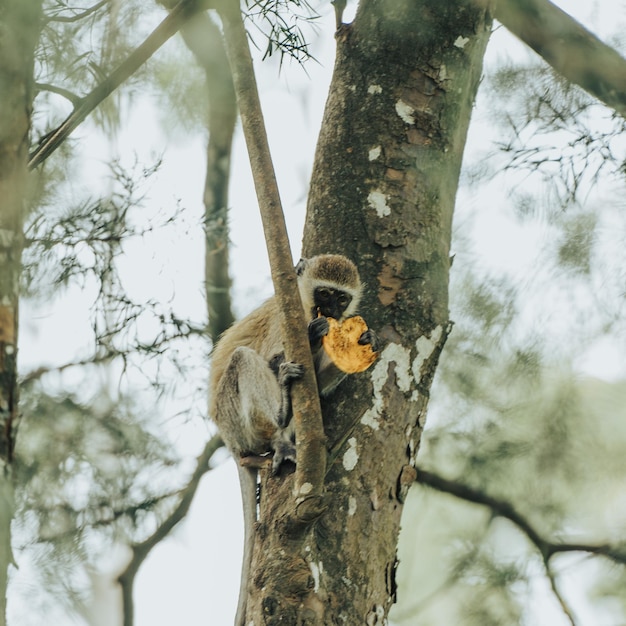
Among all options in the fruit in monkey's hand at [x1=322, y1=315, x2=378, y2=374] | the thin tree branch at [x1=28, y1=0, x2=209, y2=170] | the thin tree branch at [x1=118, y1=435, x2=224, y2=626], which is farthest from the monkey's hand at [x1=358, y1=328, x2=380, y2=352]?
the thin tree branch at [x1=118, y1=435, x2=224, y2=626]

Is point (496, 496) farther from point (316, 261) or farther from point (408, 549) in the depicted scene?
point (316, 261)

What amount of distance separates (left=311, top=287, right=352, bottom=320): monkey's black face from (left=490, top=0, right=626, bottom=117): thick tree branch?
56.7 inches

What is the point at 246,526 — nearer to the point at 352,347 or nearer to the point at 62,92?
the point at 352,347

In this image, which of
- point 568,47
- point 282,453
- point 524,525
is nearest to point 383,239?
point 282,453

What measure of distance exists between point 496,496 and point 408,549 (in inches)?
22.4

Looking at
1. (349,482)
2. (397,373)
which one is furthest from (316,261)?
(349,482)

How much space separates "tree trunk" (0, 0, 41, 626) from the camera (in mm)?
1869

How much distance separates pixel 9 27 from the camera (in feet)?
6.68

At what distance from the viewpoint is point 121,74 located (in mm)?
3018

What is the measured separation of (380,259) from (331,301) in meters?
0.63

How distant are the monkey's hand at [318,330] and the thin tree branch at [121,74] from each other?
1.10 metres

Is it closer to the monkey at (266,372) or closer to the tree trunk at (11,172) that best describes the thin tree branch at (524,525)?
the monkey at (266,372)

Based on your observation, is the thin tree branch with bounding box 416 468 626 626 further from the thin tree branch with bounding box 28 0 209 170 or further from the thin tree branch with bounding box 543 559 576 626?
the thin tree branch with bounding box 28 0 209 170

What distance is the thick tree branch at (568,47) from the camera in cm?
394
